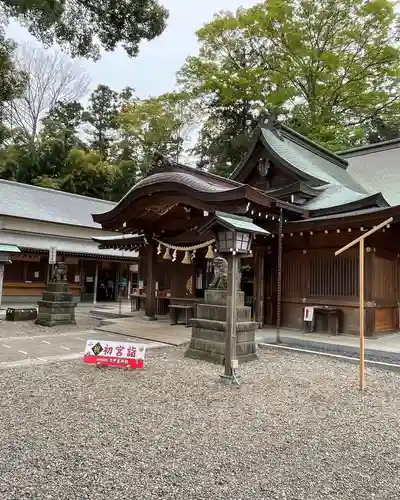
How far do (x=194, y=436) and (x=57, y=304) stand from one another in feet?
27.7

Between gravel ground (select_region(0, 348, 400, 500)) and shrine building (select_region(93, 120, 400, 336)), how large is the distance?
3.41 meters

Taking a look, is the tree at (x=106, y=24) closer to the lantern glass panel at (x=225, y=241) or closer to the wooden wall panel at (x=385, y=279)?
the lantern glass panel at (x=225, y=241)

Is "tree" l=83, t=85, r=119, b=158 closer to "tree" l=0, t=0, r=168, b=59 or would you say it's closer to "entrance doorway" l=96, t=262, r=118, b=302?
"entrance doorway" l=96, t=262, r=118, b=302

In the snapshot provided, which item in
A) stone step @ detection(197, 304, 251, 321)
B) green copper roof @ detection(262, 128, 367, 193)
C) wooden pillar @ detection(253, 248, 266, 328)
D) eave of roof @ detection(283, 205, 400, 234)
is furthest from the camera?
green copper roof @ detection(262, 128, 367, 193)

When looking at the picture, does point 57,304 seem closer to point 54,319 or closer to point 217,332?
point 54,319

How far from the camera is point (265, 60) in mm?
23938

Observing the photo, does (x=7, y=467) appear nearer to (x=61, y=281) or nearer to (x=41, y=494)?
(x=41, y=494)

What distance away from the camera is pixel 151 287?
11.3 metres

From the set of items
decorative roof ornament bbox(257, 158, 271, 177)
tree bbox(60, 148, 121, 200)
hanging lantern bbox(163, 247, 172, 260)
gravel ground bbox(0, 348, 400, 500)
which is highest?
tree bbox(60, 148, 121, 200)

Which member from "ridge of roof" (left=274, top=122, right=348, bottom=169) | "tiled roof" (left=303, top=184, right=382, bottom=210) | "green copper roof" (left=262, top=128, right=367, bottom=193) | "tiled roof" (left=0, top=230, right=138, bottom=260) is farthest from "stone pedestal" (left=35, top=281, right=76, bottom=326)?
"ridge of roof" (left=274, top=122, right=348, bottom=169)

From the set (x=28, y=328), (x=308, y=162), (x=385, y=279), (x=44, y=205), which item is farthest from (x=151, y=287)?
(x=44, y=205)

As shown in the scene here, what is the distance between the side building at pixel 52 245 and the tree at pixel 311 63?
38.3 ft

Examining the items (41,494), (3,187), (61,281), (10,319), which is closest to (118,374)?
(41,494)

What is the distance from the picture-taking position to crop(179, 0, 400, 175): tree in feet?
69.4
